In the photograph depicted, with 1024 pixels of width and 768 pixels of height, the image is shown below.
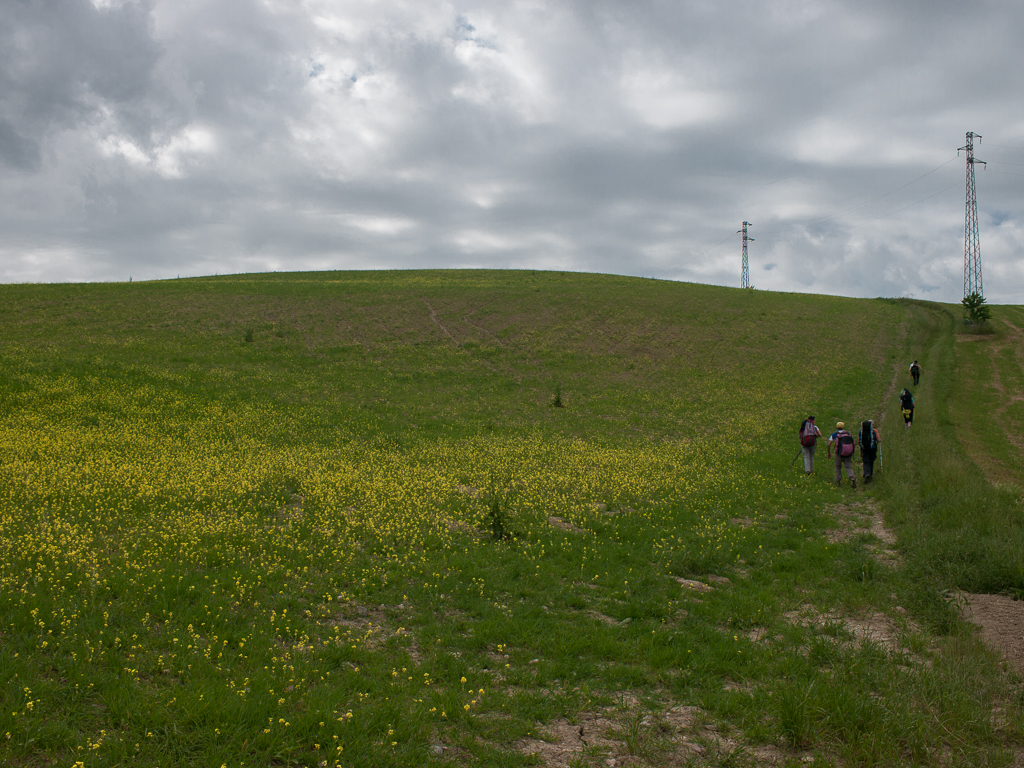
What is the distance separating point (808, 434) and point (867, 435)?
172 cm

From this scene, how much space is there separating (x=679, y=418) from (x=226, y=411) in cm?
2055

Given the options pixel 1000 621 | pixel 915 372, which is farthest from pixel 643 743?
pixel 915 372

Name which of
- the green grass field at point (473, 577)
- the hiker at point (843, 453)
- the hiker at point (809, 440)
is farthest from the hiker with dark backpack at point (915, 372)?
the hiker at point (843, 453)

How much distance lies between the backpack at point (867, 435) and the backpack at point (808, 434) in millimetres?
1378

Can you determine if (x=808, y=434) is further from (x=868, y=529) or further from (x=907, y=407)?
(x=907, y=407)

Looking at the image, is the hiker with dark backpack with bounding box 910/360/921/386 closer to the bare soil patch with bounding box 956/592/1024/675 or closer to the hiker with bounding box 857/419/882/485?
the hiker with bounding box 857/419/882/485

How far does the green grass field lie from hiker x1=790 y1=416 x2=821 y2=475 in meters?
0.56

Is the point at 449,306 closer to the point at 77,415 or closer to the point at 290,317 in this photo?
the point at 290,317

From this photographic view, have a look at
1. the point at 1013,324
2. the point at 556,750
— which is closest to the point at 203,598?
the point at 556,750

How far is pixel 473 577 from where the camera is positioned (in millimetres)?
10547

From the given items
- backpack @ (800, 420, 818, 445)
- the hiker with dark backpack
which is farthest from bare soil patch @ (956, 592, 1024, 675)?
the hiker with dark backpack

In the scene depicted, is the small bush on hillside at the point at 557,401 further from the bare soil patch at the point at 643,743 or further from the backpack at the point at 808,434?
the bare soil patch at the point at 643,743

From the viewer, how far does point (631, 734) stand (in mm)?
6203

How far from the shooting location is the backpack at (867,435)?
1869 cm
